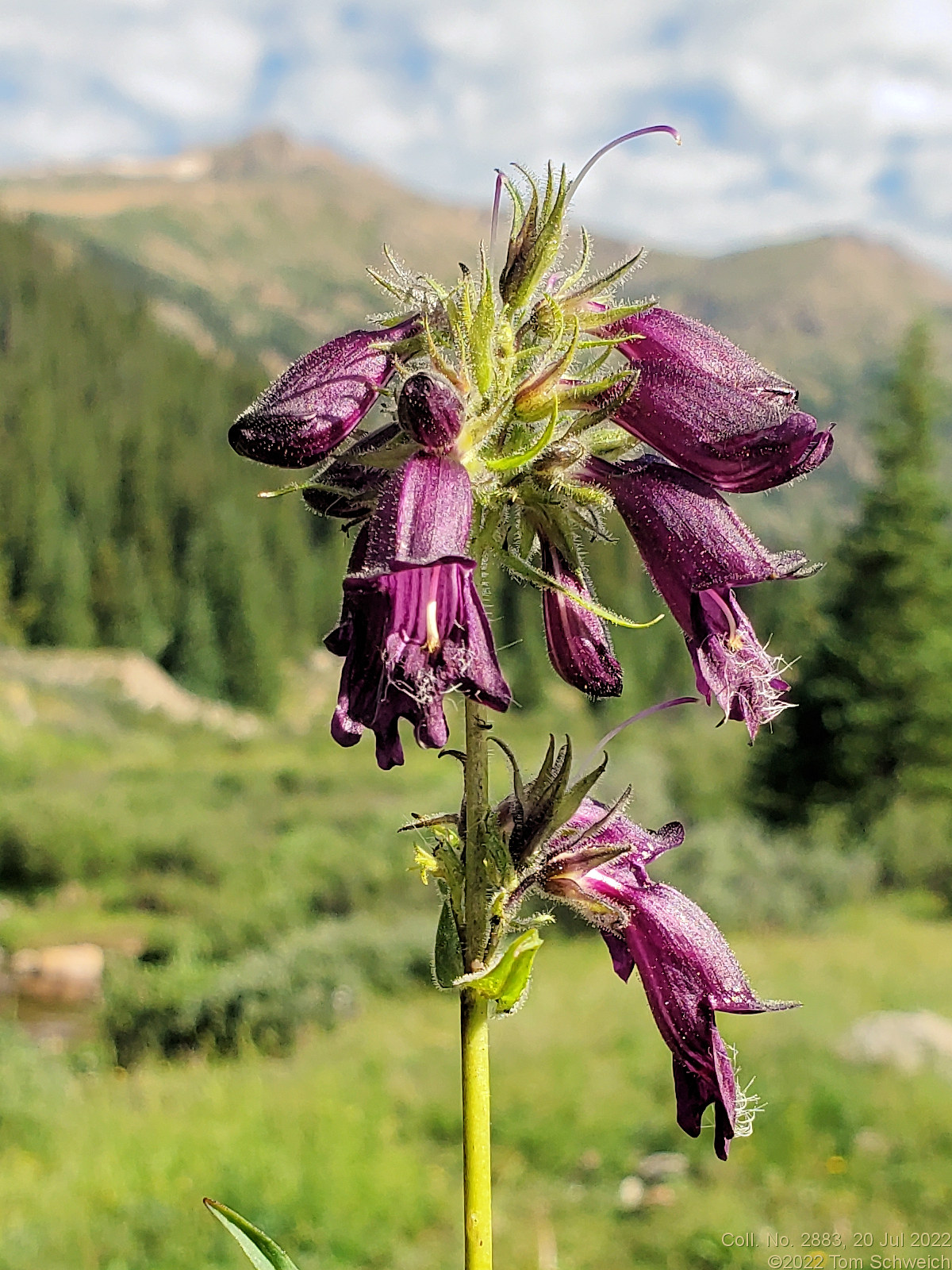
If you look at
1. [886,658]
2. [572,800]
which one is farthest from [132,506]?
[572,800]

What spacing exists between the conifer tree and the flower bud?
32.5m

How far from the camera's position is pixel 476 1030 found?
6.61 ft

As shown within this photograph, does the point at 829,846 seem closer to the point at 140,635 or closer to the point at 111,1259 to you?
the point at 111,1259

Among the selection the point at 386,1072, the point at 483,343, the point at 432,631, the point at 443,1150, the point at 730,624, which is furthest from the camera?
→ the point at 386,1072

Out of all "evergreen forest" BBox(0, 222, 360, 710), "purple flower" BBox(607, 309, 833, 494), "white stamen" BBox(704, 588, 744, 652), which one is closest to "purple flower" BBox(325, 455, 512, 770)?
"purple flower" BBox(607, 309, 833, 494)

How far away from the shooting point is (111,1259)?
8.85 metres

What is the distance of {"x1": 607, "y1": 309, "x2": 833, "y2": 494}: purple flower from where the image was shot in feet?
6.88

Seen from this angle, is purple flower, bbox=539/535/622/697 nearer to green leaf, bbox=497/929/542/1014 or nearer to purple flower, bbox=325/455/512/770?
purple flower, bbox=325/455/512/770

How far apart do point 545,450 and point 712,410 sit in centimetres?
34

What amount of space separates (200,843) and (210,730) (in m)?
28.1

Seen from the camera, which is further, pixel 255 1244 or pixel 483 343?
pixel 483 343

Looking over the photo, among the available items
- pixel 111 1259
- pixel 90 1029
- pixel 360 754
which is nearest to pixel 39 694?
→ pixel 360 754

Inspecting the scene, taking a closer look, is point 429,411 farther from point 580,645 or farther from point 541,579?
point 580,645

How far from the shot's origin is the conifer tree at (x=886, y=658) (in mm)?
32625
